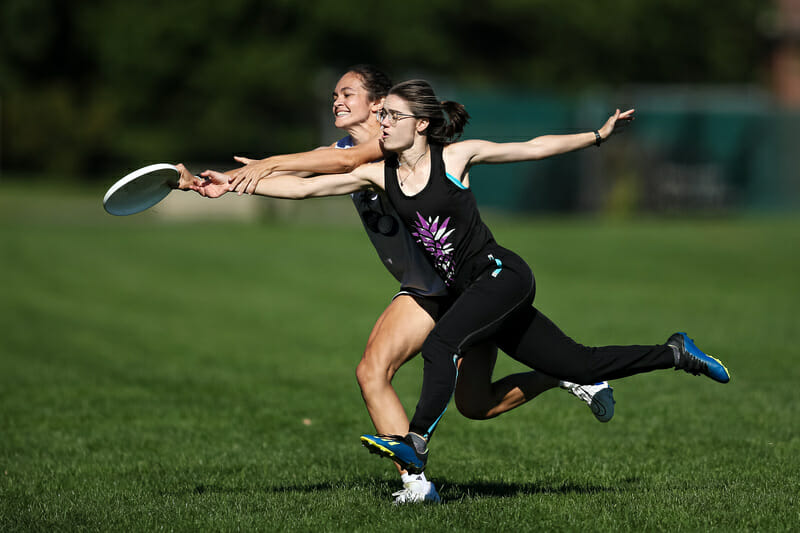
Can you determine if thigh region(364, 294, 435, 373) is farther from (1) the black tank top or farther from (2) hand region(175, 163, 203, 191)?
(2) hand region(175, 163, 203, 191)

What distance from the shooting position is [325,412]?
9.77 metres

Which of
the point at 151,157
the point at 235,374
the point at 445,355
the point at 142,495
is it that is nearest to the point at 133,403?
the point at 235,374

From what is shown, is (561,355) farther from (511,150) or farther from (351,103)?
(351,103)

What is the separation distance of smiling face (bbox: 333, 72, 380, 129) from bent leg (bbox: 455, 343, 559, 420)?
1.58m

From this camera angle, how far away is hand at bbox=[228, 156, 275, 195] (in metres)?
6.10

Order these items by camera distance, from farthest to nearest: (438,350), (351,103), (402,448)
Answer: (351,103), (438,350), (402,448)

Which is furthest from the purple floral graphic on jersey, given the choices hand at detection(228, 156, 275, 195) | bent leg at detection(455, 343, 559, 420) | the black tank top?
hand at detection(228, 156, 275, 195)

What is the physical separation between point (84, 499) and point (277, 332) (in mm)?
9257

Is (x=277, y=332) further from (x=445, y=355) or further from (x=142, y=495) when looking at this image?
(x=445, y=355)

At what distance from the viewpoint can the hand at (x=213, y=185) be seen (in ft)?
20.0

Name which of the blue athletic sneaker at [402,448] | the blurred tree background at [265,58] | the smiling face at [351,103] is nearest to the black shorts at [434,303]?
the blue athletic sneaker at [402,448]

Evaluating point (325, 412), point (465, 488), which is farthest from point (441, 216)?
point (325, 412)

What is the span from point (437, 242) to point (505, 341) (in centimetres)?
67

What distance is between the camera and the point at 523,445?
27.1 feet
